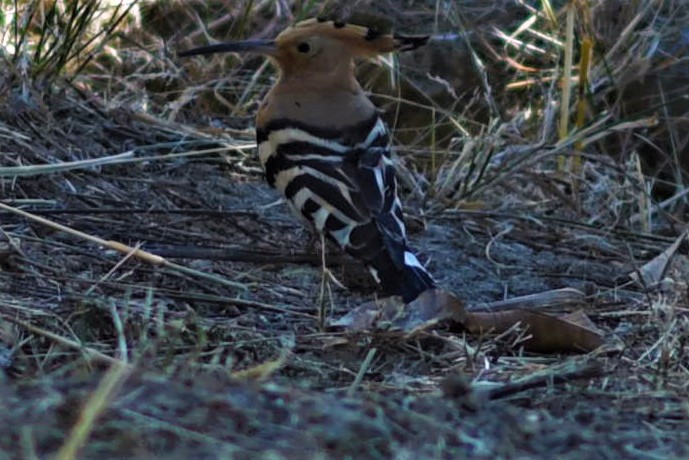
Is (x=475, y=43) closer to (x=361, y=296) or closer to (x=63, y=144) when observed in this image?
(x=63, y=144)

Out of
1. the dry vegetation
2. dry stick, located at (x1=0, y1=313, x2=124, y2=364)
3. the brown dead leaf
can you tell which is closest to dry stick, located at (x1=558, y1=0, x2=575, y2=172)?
the dry vegetation

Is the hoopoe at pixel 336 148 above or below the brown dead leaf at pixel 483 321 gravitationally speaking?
above

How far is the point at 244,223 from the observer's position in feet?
12.4

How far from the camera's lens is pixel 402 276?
10.1 ft

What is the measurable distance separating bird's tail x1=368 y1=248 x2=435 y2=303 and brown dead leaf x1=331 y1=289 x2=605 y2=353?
0.17 meters

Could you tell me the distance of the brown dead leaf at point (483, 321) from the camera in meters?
2.71

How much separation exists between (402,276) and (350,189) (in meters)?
0.37

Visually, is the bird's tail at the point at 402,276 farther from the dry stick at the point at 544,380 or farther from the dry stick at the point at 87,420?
the dry stick at the point at 87,420

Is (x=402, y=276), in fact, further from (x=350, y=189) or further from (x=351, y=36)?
(x=351, y=36)

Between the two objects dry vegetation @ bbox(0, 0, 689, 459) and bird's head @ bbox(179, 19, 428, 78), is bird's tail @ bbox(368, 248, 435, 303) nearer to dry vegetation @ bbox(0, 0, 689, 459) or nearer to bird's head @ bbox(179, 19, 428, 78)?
dry vegetation @ bbox(0, 0, 689, 459)

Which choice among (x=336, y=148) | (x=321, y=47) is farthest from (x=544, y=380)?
(x=321, y=47)

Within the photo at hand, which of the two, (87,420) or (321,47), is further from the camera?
(321,47)

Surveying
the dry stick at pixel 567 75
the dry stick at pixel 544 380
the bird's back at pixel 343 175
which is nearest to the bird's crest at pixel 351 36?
the bird's back at pixel 343 175

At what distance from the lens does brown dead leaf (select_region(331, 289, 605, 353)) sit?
271cm
